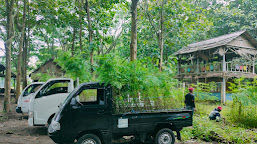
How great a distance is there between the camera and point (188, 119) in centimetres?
648

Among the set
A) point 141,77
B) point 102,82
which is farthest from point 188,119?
point 102,82

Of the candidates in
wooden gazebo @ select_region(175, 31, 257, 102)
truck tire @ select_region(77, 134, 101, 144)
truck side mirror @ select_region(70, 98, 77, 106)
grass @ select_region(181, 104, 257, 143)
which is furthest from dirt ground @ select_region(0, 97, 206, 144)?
wooden gazebo @ select_region(175, 31, 257, 102)

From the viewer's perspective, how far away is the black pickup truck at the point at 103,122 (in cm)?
539

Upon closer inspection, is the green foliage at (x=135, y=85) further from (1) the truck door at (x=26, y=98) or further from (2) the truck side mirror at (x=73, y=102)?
(1) the truck door at (x=26, y=98)

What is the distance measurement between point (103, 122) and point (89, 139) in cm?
55

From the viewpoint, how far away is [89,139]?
5.53m

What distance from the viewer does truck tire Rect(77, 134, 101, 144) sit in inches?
214

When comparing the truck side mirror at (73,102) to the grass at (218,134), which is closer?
the truck side mirror at (73,102)

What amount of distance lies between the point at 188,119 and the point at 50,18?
511 inches

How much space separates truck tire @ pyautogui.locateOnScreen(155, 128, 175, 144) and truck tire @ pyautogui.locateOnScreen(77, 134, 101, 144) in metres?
1.73

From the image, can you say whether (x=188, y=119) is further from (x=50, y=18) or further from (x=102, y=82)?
(x=50, y=18)

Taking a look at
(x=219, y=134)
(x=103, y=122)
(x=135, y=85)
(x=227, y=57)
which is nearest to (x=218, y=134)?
(x=219, y=134)

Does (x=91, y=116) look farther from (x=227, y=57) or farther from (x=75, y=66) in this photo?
(x=227, y=57)

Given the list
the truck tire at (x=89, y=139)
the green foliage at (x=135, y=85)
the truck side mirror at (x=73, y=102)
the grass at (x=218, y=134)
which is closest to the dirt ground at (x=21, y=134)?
the grass at (x=218, y=134)
